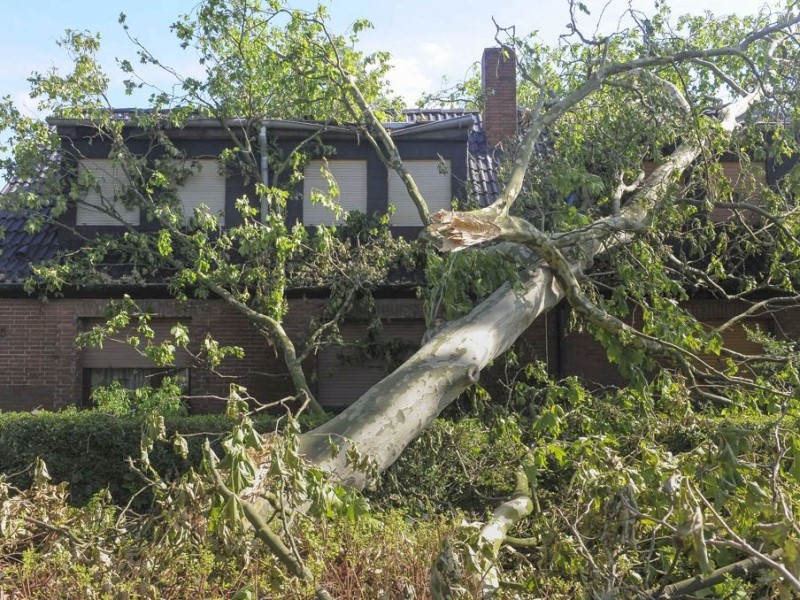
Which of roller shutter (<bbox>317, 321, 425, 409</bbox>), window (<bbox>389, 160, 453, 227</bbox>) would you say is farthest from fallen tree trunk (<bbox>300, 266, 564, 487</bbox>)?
window (<bbox>389, 160, 453, 227</bbox>)

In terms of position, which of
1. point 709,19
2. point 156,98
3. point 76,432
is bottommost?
point 76,432

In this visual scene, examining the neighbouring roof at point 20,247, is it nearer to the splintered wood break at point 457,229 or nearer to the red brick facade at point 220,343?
the red brick facade at point 220,343

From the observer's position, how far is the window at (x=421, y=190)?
44.1 ft

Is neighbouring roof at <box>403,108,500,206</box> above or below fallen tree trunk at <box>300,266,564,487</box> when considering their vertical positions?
above

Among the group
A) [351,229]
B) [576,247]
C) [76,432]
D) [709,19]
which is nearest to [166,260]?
[351,229]

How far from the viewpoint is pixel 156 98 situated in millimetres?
11945

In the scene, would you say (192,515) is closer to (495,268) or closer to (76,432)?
(495,268)

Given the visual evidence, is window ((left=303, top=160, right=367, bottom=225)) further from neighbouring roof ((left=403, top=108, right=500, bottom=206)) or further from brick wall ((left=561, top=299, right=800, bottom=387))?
brick wall ((left=561, top=299, right=800, bottom=387))

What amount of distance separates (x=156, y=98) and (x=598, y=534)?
31.2 ft

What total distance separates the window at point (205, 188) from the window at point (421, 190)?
2676 millimetres

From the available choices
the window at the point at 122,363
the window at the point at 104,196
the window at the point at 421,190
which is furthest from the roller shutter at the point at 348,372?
the window at the point at 104,196

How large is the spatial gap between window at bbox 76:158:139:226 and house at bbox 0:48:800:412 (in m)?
0.02

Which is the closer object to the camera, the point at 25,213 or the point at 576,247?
the point at 576,247

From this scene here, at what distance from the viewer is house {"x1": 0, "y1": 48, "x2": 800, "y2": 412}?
12727 mm
